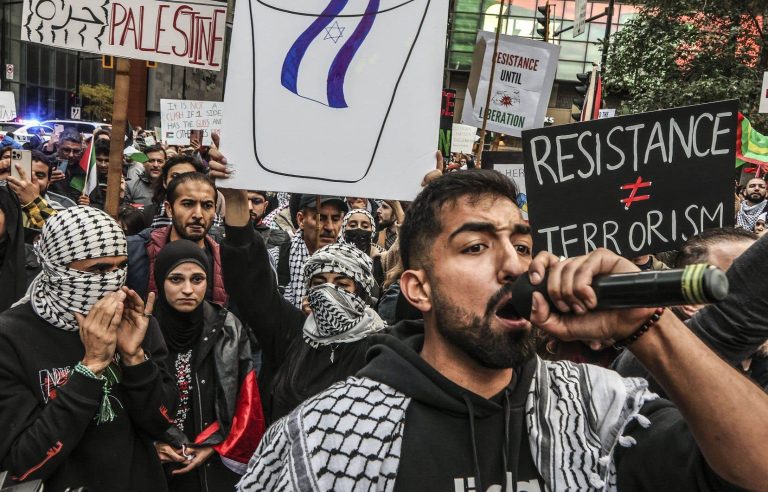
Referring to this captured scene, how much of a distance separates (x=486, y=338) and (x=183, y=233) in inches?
127

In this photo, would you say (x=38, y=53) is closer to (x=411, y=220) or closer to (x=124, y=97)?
(x=124, y=97)

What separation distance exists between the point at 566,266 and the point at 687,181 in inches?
65.4

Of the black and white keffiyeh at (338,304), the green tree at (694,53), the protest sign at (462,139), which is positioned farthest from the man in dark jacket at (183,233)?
the green tree at (694,53)

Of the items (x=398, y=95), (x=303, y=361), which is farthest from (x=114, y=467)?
(x=398, y=95)

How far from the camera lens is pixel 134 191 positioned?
8.84 m

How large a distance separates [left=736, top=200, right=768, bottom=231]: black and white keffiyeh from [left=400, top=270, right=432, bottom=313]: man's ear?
31.8 feet

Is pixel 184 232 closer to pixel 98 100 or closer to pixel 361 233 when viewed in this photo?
pixel 361 233

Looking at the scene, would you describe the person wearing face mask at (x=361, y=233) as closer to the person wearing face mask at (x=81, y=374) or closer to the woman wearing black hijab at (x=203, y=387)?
the woman wearing black hijab at (x=203, y=387)

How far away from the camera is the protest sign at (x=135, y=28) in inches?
181

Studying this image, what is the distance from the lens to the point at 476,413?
164 cm

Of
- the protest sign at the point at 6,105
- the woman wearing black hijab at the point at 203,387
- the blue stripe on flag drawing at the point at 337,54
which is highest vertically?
the blue stripe on flag drawing at the point at 337,54

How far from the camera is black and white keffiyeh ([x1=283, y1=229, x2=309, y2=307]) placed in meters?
4.75

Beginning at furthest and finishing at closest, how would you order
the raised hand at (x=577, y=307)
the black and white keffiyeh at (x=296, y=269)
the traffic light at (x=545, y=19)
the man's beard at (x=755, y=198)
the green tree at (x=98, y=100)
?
1. the green tree at (x=98, y=100)
2. the traffic light at (x=545, y=19)
3. the man's beard at (x=755, y=198)
4. the black and white keffiyeh at (x=296, y=269)
5. the raised hand at (x=577, y=307)

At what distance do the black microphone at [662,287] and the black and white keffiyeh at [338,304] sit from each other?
7.21 ft
